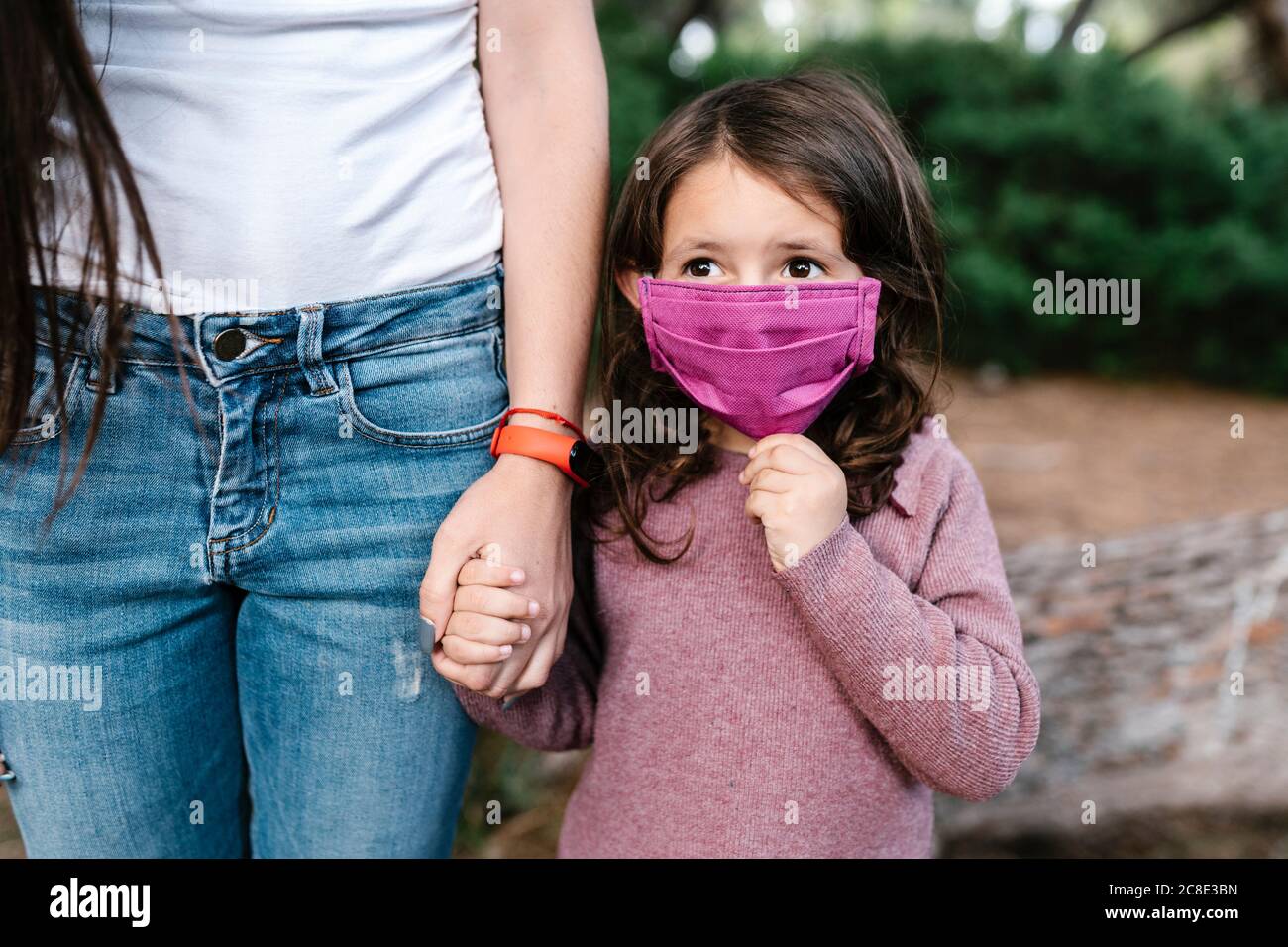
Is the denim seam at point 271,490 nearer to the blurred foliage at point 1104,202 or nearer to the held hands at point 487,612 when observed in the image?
the held hands at point 487,612

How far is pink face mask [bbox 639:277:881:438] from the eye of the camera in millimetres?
1293

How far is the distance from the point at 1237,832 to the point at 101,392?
2.95 meters

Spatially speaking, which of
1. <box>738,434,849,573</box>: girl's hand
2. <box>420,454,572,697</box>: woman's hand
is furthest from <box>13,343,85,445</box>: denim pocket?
<box>738,434,849,573</box>: girl's hand

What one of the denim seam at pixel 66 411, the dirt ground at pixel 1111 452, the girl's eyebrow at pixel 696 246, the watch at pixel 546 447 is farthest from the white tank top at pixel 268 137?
the dirt ground at pixel 1111 452

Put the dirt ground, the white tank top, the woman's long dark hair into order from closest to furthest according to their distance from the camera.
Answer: the woman's long dark hair
the white tank top
the dirt ground

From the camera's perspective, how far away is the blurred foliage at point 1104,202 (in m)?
6.86

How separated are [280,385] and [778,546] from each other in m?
0.67

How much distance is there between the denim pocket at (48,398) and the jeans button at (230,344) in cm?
16

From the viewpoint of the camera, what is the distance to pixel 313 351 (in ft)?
4.06

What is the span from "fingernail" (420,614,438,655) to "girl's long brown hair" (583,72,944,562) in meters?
0.30

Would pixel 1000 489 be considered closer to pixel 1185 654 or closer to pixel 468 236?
pixel 1185 654

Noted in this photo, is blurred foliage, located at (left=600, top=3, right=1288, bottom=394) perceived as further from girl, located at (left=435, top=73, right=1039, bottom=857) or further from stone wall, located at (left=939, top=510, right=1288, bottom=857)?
girl, located at (left=435, top=73, right=1039, bottom=857)

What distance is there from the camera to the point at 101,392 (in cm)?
112
